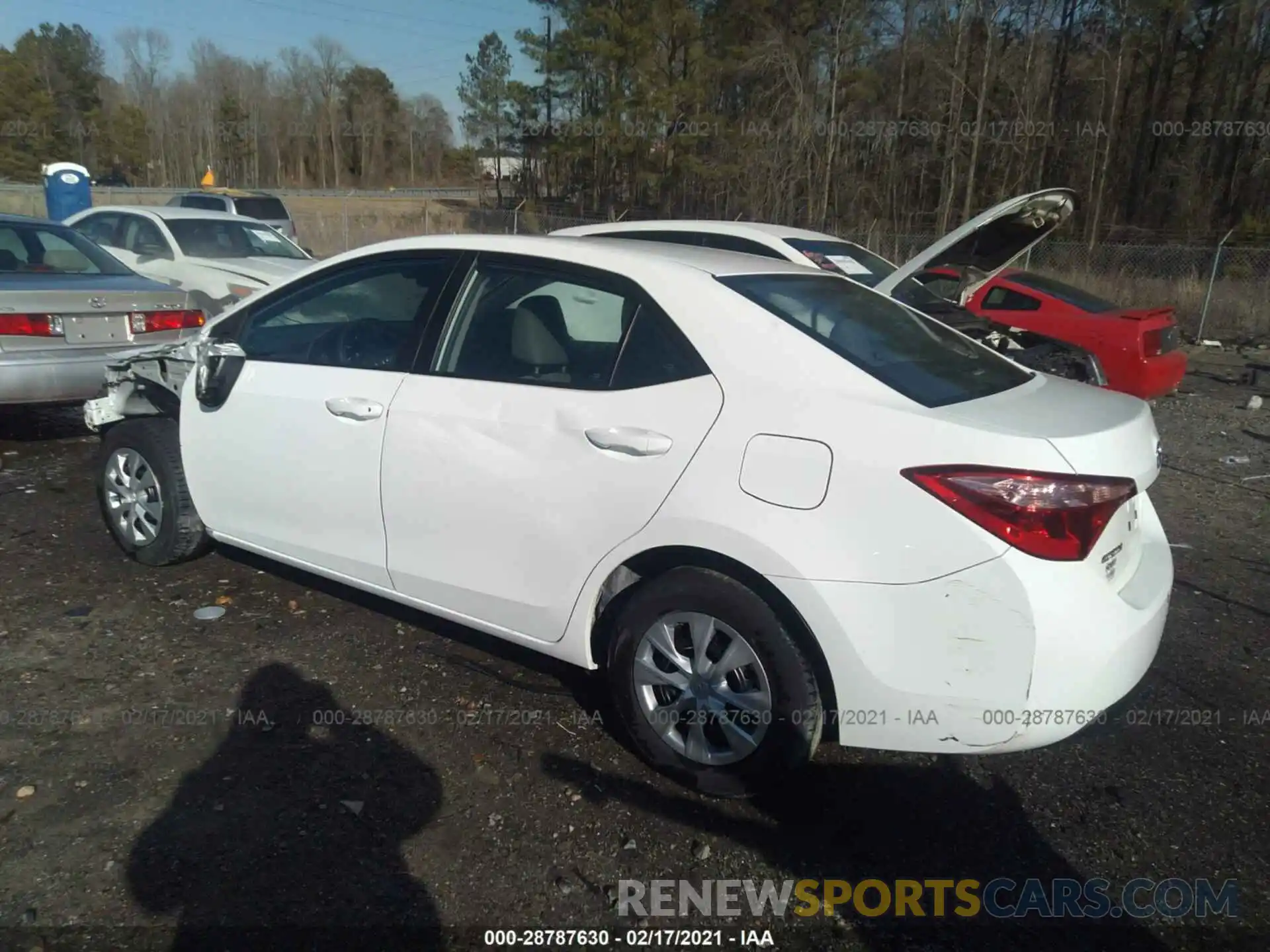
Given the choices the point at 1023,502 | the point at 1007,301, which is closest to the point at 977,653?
the point at 1023,502

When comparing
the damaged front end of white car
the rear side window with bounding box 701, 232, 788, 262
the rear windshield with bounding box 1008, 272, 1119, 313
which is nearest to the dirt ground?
the damaged front end of white car

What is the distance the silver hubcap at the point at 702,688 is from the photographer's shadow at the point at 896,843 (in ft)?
0.69

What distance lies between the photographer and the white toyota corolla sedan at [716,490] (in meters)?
2.40

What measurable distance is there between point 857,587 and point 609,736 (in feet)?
4.03

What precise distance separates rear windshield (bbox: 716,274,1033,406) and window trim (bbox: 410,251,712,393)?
0.95ft

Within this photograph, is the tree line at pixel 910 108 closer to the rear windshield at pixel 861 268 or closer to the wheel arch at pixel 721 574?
the rear windshield at pixel 861 268

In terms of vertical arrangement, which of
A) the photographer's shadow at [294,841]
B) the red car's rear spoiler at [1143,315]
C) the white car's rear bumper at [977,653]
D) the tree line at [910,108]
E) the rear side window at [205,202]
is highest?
the tree line at [910,108]

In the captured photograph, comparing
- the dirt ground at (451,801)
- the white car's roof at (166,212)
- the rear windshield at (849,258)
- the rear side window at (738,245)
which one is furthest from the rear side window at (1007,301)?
the white car's roof at (166,212)

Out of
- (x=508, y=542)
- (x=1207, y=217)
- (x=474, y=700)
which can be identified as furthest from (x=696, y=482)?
(x=1207, y=217)

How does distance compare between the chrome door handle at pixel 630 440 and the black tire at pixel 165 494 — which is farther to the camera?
the black tire at pixel 165 494

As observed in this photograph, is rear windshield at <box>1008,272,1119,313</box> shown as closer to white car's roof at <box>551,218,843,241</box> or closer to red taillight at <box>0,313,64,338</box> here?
white car's roof at <box>551,218,843,241</box>

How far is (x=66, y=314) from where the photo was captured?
598 cm

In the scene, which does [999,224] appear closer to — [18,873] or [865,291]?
[865,291]

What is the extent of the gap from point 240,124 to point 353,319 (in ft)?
248
